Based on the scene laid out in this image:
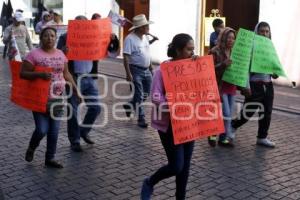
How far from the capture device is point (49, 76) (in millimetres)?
5750

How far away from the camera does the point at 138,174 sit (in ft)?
19.4

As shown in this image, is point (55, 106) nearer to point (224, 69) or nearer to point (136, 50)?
point (224, 69)

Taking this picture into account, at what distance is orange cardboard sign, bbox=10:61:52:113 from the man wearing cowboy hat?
223cm

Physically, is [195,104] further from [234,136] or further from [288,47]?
[288,47]

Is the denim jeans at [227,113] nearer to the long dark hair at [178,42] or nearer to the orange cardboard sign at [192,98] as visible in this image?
the orange cardboard sign at [192,98]

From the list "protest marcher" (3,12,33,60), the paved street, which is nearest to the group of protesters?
the paved street

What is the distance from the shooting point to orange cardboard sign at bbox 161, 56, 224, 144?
4.50m

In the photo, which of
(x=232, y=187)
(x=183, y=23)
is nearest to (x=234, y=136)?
(x=232, y=187)

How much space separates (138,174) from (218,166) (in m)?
1.00

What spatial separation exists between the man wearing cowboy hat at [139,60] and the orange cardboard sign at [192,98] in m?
3.32

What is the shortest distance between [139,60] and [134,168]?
8.25 feet

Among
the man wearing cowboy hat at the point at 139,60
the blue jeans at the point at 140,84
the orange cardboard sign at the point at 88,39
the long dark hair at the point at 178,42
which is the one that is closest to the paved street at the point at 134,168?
the blue jeans at the point at 140,84

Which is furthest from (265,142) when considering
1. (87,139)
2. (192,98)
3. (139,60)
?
(192,98)

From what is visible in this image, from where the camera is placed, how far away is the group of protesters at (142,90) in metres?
4.56
